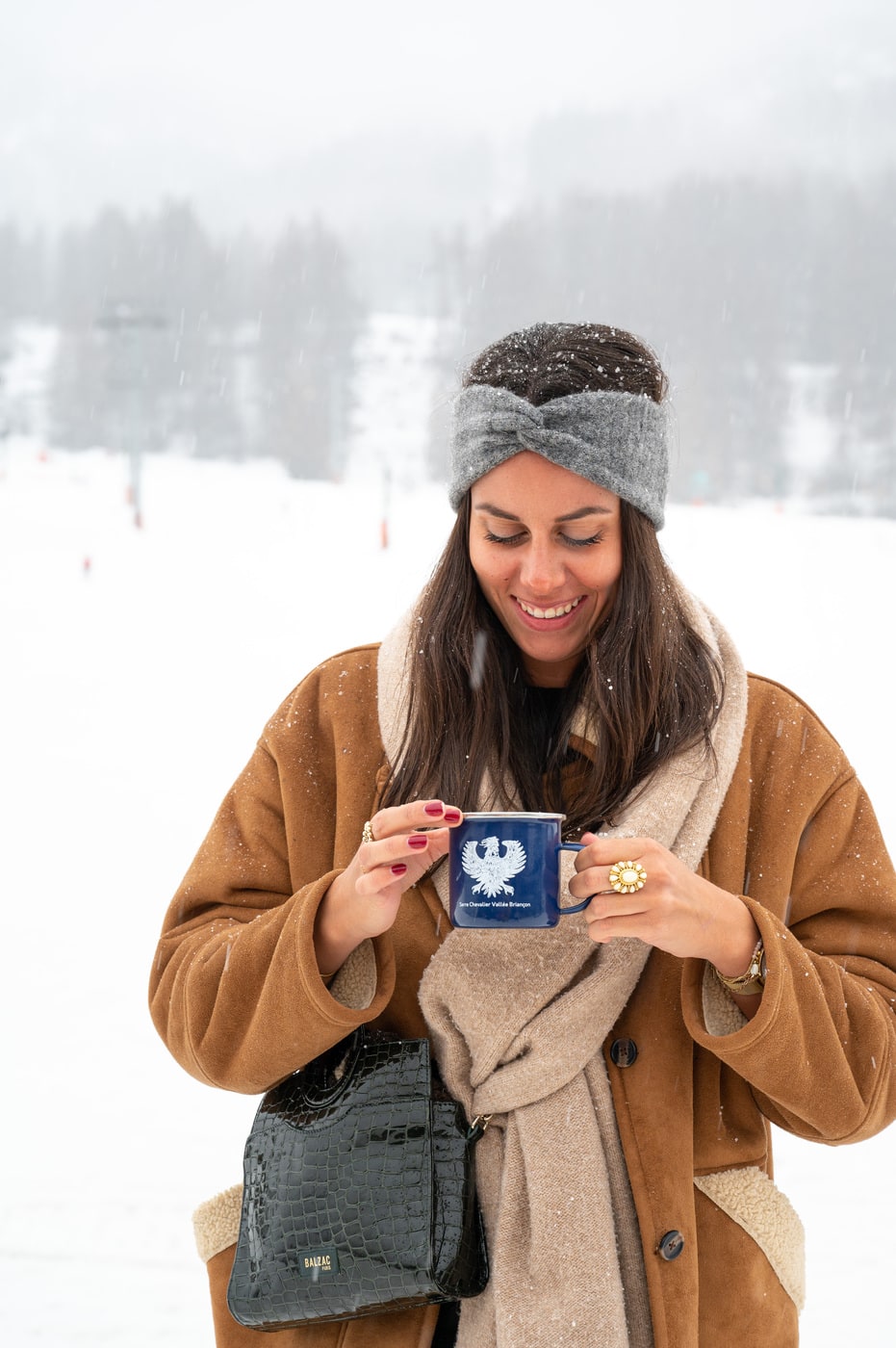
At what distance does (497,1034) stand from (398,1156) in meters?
0.18

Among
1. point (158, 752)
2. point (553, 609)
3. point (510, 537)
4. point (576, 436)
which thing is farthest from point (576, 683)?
point (158, 752)

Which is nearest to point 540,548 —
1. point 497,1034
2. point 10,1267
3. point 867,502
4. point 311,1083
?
point 497,1034

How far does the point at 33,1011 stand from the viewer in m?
3.67

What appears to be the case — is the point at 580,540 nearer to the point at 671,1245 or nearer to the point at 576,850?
the point at 576,850

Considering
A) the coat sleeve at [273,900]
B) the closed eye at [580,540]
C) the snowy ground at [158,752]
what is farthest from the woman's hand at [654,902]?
the snowy ground at [158,752]

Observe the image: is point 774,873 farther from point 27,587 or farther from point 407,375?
point 407,375

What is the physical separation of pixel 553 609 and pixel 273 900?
54cm

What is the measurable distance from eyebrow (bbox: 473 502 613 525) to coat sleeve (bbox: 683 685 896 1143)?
374 millimetres

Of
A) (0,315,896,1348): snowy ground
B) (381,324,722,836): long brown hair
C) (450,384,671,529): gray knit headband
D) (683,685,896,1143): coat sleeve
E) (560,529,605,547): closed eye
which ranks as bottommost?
(0,315,896,1348): snowy ground

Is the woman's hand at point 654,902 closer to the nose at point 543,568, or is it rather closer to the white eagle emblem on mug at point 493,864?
the white eagle emblem on mug at point 493,864

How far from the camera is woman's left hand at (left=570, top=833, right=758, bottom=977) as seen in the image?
117cm

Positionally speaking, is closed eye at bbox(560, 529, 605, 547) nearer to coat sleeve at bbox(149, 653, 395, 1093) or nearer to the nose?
the nose

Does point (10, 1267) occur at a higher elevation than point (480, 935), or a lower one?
lower

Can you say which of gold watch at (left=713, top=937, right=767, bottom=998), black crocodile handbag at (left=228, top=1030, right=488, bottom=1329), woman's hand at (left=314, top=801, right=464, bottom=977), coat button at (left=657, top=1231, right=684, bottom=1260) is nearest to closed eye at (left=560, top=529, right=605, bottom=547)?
woman's hand at (left=314, top=801, right=464, bottom=977)
